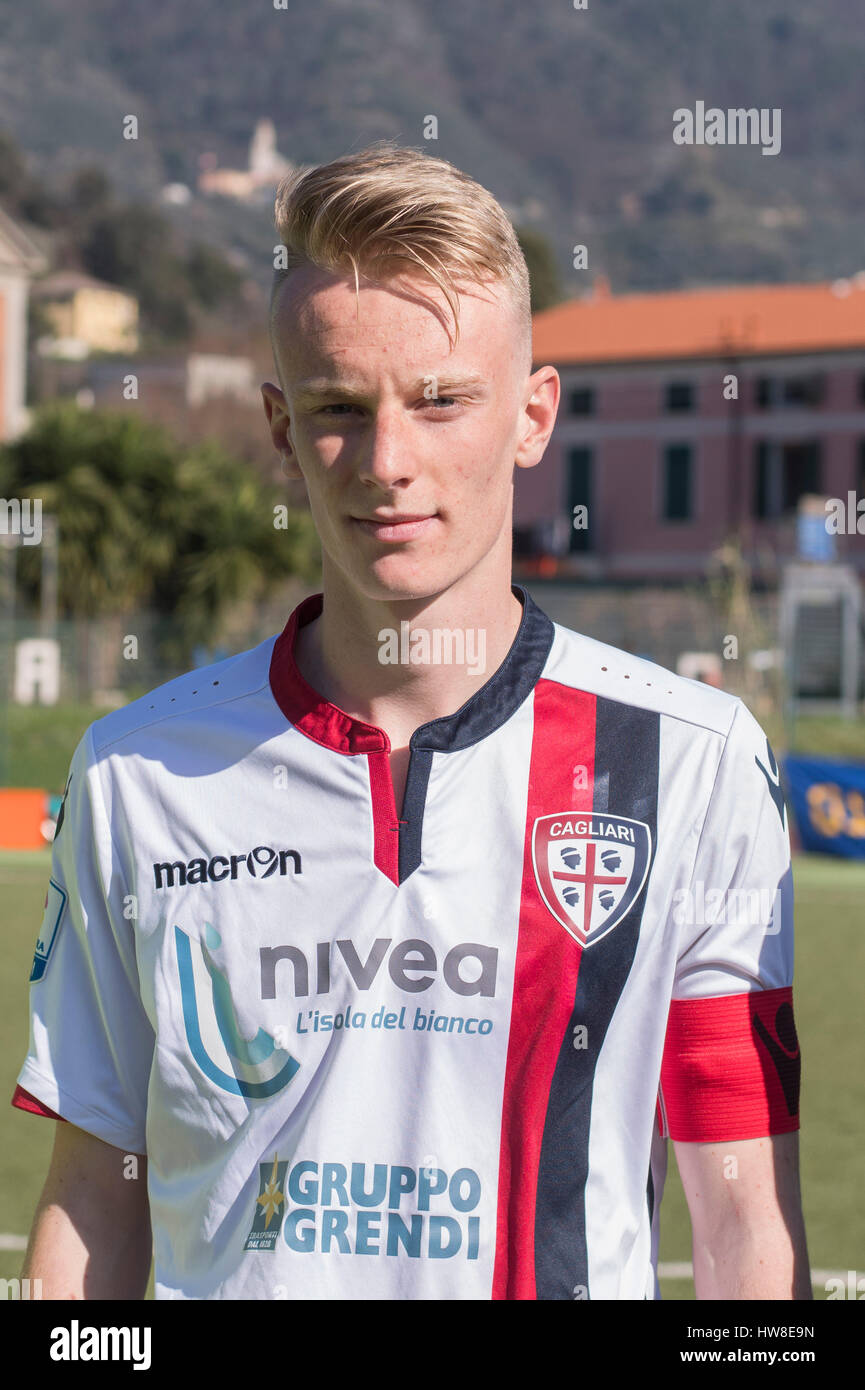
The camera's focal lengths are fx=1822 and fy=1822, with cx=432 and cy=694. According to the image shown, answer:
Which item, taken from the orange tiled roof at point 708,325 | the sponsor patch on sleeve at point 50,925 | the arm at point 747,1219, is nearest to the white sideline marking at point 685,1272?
the arm at point 747,1219

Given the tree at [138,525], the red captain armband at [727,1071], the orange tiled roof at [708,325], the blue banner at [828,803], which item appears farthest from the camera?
the orange tiled roof at [708,325]

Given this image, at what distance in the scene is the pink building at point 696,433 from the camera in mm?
46156

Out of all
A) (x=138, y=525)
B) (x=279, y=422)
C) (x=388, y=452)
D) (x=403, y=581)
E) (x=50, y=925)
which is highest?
(x=138, y=525)

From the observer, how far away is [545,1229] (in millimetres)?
2131

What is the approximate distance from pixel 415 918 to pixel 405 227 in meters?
0.83

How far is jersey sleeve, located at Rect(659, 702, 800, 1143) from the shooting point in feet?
7.28

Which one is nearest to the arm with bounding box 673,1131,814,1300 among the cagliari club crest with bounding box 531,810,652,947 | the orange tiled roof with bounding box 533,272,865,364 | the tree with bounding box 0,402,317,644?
the cagliari club crest with bounding box 531,810,652,947

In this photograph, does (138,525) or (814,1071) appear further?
(138,525)

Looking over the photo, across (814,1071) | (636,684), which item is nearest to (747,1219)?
(636,684)

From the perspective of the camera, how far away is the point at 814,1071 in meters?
9.43

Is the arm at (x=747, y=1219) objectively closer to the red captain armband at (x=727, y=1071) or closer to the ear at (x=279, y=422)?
the red captain armband at (x=727, y=1071)

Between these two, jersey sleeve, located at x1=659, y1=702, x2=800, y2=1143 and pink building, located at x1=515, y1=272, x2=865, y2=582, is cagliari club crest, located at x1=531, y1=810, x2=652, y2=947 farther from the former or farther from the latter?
pink building, located at x1=515, y1=272, x2=865, y2=582

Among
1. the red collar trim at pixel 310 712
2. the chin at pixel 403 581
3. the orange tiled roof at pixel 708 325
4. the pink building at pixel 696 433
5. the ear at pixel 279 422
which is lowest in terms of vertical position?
the red collar trim at pixel 310 712

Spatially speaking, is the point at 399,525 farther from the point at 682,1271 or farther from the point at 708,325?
the point at 708,325
